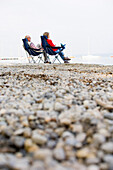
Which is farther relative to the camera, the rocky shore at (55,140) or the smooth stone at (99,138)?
the smooth stone at (99,138)

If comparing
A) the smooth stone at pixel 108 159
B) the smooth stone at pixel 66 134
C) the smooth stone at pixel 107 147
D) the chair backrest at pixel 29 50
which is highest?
the chair backrest at pixel 29 50

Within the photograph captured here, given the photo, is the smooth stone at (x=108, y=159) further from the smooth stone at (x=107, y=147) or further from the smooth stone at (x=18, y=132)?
the smooth stone at (x=18, y=132)

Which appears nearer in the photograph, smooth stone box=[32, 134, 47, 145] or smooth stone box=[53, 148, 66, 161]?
smooth stone box=[53, 148, 66, 161]

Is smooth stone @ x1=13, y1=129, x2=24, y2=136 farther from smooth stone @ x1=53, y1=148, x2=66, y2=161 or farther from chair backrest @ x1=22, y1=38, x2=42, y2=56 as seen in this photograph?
chair backrest @ x1=22, y1=38, x2=42, y2=56

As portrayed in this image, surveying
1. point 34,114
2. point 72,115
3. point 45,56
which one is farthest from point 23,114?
point 45,56

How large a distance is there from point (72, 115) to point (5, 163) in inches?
25.2

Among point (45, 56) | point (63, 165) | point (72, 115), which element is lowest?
point (63, 165)

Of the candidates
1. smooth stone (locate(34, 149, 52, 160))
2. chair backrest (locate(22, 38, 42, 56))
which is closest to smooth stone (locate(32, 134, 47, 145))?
smooth stone (locate(34, 149, 52, 160))

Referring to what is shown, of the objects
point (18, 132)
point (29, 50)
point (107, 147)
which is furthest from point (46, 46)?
point (107, 147)

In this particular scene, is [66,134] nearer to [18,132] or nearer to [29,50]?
[18,132]

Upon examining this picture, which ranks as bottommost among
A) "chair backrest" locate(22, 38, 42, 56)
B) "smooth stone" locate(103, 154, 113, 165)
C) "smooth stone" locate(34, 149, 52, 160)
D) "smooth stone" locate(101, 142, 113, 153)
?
"smooth stone" locate(103, 154, 113, 165)

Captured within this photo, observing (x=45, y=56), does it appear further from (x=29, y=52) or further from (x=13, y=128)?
(x=13, y=128)

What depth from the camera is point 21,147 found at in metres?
1.02

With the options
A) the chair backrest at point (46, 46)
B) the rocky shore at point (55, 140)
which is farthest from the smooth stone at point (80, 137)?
the chair backrest at point (46, 46)
